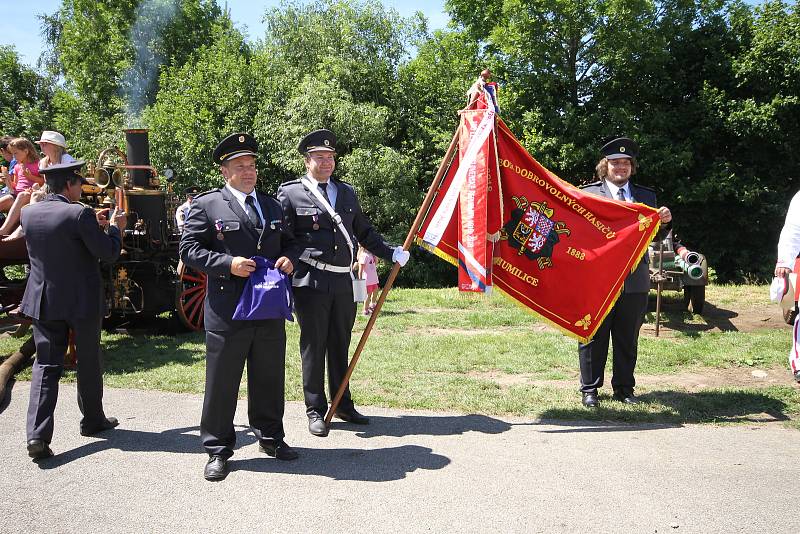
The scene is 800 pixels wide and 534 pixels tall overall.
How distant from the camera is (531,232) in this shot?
5.74 metres

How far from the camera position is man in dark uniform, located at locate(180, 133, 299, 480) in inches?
172

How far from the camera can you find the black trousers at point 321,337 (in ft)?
17.3

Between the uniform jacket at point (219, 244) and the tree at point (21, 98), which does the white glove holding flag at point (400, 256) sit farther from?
→ the tree at point (21, 98)

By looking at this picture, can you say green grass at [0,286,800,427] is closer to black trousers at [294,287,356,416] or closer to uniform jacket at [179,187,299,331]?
black trousers at [294,287,356,416]

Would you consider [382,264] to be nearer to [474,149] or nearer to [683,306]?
[683,306]

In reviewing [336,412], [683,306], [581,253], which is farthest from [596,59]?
[336,412]

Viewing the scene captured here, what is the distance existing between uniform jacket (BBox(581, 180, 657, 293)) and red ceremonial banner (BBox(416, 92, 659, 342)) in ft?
0.77

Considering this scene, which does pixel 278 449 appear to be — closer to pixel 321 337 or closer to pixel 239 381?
pixel 239 381

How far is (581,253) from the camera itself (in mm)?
5742

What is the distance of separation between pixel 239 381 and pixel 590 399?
3.03 metres

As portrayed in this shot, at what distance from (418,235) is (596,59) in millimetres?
17116

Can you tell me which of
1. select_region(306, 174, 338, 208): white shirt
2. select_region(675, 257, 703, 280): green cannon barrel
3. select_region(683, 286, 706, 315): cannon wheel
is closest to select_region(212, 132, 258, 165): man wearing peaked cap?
select_region(306, 174, 338, 208): white shirt

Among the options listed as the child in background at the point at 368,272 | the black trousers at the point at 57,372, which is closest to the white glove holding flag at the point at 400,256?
the black trousers at the point at 57,372

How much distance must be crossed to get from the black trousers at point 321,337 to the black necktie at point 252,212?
883mm
